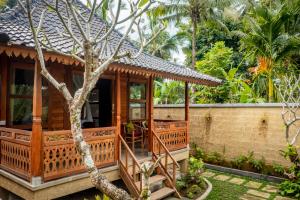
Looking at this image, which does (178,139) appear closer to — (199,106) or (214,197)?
(214,197)

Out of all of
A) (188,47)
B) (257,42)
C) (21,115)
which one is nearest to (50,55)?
(21,115)

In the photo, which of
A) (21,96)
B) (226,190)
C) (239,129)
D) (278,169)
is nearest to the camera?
(21,96)

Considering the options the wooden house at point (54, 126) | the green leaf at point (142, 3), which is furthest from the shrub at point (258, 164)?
the green leaf at point (142, 3)

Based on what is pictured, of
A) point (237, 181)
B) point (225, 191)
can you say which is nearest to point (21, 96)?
point (225, 191)

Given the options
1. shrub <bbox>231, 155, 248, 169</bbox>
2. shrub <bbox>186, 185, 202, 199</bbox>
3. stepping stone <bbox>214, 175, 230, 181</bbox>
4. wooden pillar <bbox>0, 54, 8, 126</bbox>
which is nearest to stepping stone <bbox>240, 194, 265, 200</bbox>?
shrub <bbox>186, 185, 202, 199</bbox>

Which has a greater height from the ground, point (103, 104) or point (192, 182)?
point (103, 104)

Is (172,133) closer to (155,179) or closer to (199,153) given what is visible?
(155,179)

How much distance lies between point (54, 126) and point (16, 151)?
1.98 metres

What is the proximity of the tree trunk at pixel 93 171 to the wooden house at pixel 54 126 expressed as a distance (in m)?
2.09

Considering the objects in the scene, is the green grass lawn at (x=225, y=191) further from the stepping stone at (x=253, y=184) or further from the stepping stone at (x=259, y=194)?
the stepping stone at (x=253, y=184)

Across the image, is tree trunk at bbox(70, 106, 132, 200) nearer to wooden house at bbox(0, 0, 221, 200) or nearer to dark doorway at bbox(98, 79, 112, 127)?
wooden house at bbox(0, 0, 221, 200)

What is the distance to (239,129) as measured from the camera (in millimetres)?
10180

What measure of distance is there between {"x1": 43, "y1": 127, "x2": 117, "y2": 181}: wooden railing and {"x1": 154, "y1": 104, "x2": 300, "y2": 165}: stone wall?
578 cm

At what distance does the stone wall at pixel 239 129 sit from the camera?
9.22 metres
